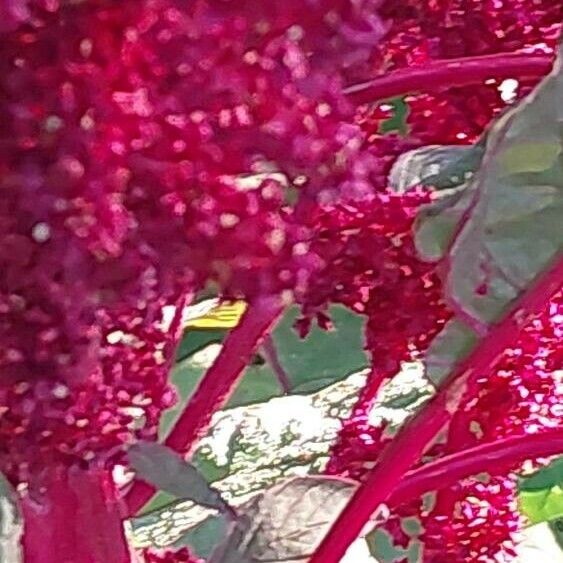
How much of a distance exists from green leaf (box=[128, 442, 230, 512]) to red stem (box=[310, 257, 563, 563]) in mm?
68

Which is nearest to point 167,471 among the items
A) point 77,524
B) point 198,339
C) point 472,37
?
point 77,524

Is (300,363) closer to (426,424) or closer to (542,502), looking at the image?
(542,502)

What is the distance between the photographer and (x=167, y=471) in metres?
0.38

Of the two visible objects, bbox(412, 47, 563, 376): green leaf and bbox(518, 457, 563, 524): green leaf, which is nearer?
bbox(412, 47, 563, 376): green leaf

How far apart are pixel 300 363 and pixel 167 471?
0.46m

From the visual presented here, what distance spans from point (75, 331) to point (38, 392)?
20mm

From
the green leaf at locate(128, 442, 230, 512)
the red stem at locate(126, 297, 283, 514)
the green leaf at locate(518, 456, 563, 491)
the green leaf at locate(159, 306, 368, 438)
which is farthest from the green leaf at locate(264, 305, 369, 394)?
the green leaf at locate(128, 442, 230, 512)

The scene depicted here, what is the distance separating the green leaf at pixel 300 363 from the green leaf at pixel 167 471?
0.40 metres

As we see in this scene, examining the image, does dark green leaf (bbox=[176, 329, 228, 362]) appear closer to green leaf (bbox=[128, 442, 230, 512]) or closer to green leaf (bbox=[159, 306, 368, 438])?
green leaf (bbox=[159, 306, 368, 438])

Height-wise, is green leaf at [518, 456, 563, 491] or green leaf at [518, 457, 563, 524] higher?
green leaf at [518, 456, 563, 491]

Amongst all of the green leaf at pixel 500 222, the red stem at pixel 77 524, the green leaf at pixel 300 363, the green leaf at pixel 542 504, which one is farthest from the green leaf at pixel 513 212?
the green leaf at pixel 542 504

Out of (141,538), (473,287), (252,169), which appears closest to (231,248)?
(252,169)

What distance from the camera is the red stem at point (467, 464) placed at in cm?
49

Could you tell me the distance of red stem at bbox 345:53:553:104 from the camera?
0.40 m
